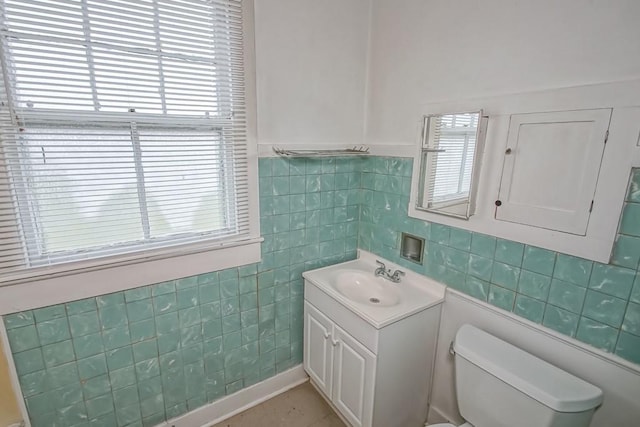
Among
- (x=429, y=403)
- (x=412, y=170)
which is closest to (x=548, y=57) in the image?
(x=412, y=170)

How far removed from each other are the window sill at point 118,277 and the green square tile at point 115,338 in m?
0.20

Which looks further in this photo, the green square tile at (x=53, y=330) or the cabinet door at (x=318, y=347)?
the cabinet door at (x=318, y=347)

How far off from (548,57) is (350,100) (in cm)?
102

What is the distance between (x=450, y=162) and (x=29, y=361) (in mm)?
2093

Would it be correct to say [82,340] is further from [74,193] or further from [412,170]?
[412,170]

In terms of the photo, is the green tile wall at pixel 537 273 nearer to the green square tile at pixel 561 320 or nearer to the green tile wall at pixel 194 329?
the green square tile at pixel 561 320

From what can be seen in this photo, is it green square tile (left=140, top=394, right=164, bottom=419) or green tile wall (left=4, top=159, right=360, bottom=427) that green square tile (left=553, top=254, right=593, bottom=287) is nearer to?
green tile wall (left=4, top=159, right=360, bottom=427)

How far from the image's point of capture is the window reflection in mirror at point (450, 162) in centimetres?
144

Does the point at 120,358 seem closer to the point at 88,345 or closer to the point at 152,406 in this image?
the point at 88,345

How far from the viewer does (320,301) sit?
180 cm

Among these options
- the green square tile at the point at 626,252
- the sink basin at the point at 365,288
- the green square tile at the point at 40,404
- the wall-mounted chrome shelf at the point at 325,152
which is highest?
the wall-mounted chrome shelf at the point at 325,152

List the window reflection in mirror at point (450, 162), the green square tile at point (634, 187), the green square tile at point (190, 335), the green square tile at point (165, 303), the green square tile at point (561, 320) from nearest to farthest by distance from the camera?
1. the green square tile at point (634, 187)
2. the green square tile at point (561, 320)
3. the window reflection in mirror at point (450, 162)
4. the green square tile at point (165, 303)
5. the green square tile at point (190, 335)

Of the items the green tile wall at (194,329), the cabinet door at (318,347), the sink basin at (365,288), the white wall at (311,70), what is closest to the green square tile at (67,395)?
the green tile wall at (194,329)

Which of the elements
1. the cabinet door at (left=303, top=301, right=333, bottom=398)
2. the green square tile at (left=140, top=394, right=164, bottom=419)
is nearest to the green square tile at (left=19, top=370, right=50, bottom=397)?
the green square tile at (left=140, top=394, right=164, bottom=419)
